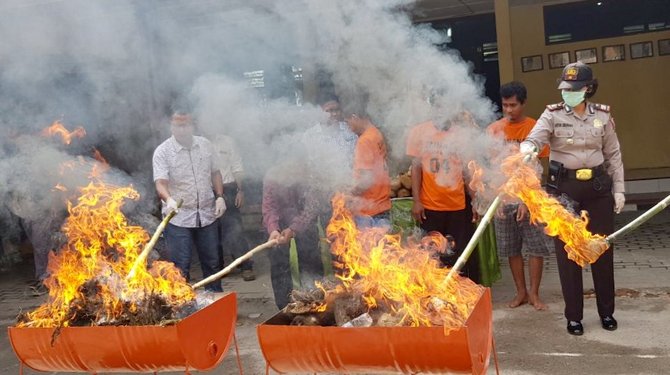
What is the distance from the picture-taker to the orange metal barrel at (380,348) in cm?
277

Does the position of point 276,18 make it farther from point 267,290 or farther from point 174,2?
point 267,290

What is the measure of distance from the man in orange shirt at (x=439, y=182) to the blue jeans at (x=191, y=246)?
1.75m

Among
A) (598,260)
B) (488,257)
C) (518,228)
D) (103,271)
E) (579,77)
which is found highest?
(579,77)

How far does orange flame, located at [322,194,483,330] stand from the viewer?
10.0 ft

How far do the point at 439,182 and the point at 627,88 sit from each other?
4.90 m

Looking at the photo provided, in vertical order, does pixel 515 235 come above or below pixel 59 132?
below

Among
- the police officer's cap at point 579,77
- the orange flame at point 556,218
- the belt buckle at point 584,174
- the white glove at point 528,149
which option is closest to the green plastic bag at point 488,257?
the belt buckle at point 584,174

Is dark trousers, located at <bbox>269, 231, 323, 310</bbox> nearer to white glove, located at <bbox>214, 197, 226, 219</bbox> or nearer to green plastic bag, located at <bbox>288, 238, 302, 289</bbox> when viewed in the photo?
green plastic bag, located at <bbox>288, 238, 302, 289</bbox>

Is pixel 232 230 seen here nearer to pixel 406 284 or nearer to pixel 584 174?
pixel 584 174

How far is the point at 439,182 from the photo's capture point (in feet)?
17.3

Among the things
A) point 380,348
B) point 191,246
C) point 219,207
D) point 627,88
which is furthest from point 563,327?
point 627,88

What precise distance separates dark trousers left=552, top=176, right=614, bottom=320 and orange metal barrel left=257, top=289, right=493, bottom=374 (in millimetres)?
1748

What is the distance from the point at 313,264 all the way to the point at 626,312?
246 cm

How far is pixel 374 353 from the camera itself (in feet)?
9.51
